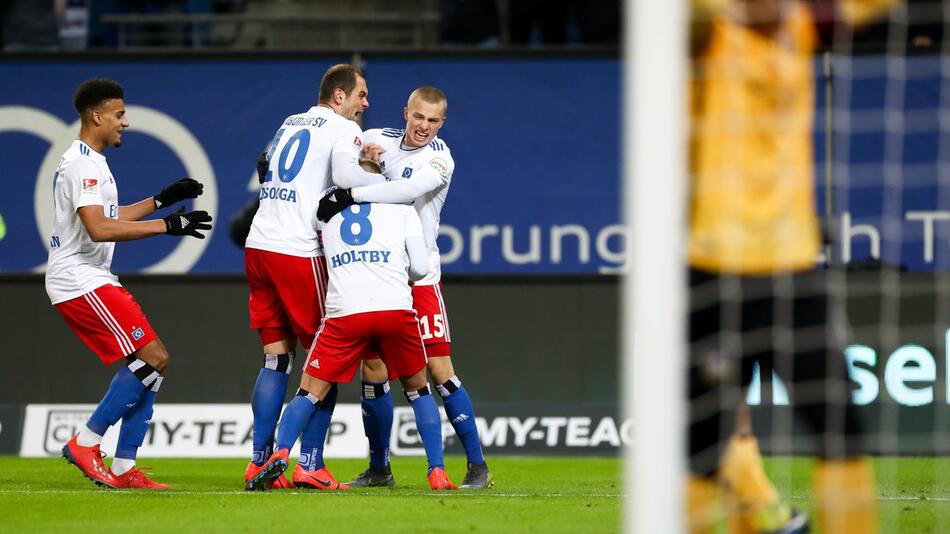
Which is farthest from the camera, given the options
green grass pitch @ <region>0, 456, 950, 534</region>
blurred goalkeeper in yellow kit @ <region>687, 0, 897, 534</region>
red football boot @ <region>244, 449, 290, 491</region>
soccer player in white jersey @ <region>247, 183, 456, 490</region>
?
soccer player in white jersey @ <region>247, 183, 456, 490</region>

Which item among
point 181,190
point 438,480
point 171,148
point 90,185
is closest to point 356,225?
point 181,190

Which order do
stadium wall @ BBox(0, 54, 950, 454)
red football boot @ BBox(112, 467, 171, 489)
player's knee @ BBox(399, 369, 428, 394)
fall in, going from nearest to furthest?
1. player's knee @ BBox(399, 369, 428, 394)
2. red football boot @ BBox(112, 467, 171, 489)
3. stadium wall @ BBox(0, 54, 950, 454)

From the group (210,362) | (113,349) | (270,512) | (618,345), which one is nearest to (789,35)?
(270,512)

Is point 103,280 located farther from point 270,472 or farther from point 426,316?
point 426,316

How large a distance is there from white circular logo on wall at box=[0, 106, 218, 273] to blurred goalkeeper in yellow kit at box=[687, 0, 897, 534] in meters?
7.18

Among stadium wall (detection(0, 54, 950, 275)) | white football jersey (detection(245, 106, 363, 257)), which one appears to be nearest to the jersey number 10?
white football jersey (detection(245, 106, 363, 257))

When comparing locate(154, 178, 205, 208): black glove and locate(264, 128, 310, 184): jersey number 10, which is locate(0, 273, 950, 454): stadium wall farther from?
locate(264, 128, 310, 184): jersey number 10

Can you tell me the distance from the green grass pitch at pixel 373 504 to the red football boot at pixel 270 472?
0.07 meters

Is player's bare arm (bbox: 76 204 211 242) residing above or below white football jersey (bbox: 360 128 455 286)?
below

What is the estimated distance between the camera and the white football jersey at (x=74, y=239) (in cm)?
695

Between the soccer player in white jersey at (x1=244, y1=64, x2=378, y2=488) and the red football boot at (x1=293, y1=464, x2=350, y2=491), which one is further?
the soccer player in white jersey at (x1=244, y1=64, x2=378, y2=488)

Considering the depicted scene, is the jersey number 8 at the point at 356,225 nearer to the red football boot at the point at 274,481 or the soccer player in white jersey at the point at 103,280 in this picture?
the soccer player in white jersey at the point at 103,280

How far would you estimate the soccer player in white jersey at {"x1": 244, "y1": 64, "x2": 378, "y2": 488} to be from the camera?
6.88m

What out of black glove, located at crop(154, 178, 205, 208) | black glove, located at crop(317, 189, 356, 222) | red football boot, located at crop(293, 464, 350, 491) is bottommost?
red football boot, located at crop(293, 464, 350, 491)
